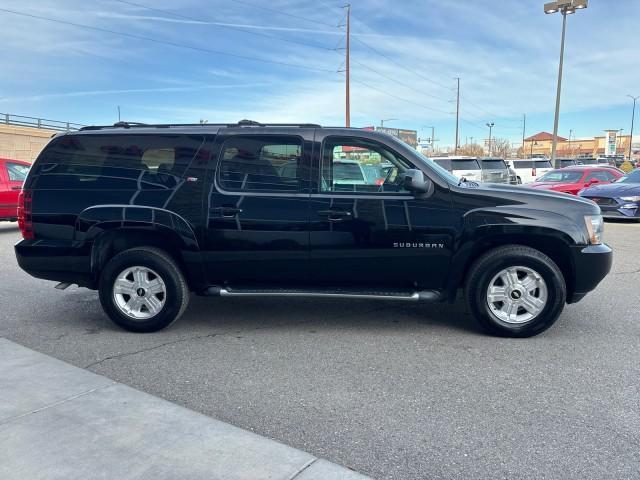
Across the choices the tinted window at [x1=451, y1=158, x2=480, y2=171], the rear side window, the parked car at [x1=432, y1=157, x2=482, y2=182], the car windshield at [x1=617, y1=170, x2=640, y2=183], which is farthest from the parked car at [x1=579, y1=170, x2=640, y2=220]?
the rear side window

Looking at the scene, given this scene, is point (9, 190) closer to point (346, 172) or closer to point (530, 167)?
point (346, 172)

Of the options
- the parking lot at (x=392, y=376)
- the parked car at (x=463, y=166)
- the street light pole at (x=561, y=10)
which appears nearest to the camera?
the parking lot at (x=392, y=376)

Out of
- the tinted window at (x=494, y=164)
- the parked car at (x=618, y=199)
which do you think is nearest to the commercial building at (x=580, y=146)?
the tinted window at (x=494, y=164)

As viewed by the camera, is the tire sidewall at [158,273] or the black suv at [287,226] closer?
the black suv at [287,226]

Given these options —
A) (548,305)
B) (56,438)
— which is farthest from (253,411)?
(548,305)

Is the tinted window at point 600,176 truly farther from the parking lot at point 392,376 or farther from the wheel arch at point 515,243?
the wheel arch at point 515,243

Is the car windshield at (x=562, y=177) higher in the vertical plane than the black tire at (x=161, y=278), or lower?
higher

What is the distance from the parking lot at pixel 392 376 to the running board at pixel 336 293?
38 cm

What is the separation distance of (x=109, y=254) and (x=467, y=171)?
688 inches

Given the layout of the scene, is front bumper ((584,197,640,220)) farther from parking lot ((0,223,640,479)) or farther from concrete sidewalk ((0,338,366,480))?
concrete sidewalk ((0,338,366,480))

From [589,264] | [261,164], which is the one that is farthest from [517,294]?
[261,164]

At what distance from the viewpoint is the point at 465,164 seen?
20.8 meters

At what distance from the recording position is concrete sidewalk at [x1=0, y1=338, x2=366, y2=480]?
9.06ft

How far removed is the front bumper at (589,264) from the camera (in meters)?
4.75
